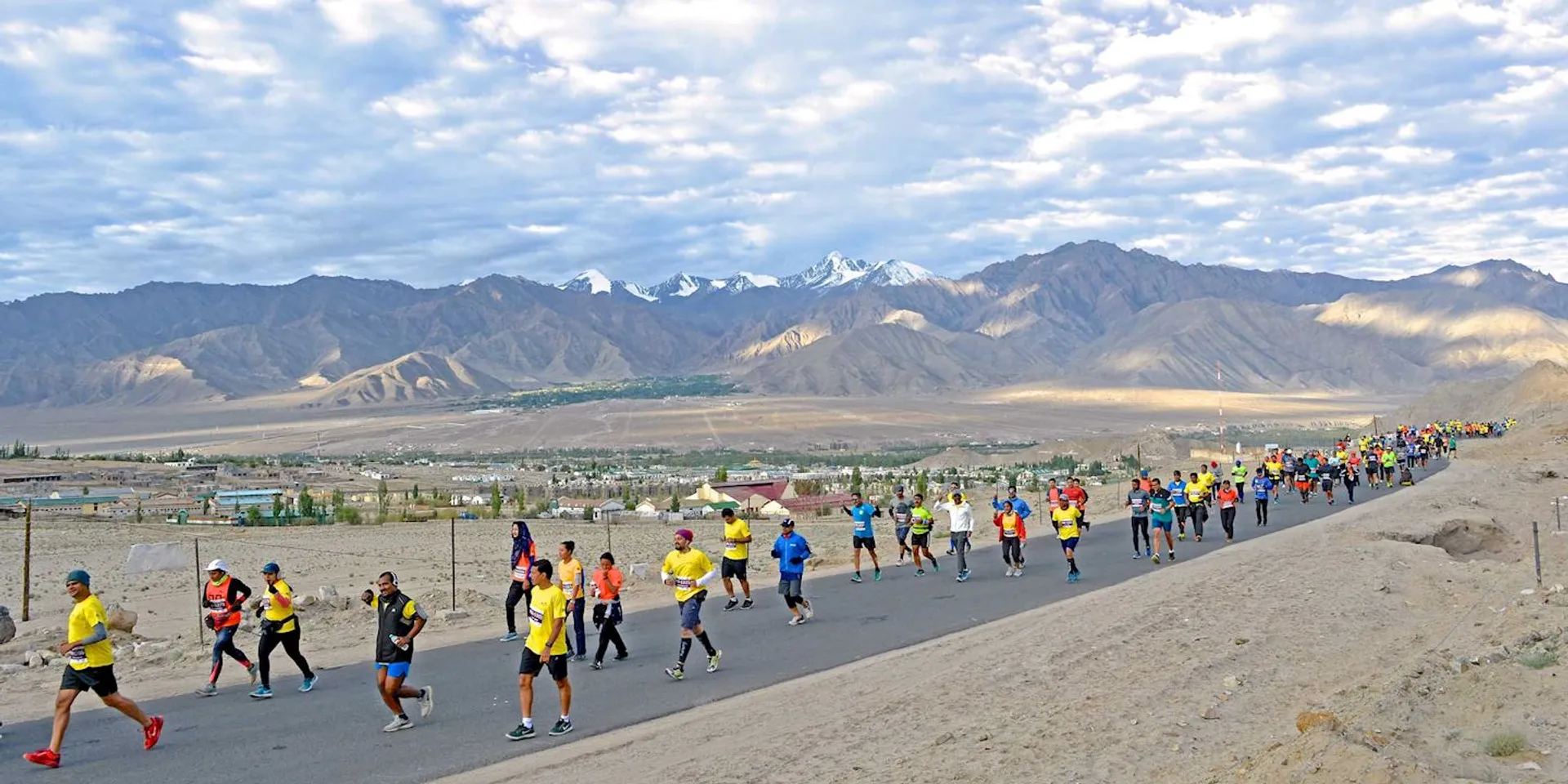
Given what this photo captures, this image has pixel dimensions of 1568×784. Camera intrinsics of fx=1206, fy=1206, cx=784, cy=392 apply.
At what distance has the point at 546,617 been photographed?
9891 millimetres

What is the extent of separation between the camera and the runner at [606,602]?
13.3 m

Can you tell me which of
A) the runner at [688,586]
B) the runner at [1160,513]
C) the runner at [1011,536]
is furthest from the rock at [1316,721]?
the runner at [1160,513]

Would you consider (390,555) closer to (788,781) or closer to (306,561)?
(306,561)

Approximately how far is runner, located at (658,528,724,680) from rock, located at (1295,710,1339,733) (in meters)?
5.93

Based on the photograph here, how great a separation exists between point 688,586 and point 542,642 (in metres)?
2.88

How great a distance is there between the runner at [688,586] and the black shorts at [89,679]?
5.05 metres

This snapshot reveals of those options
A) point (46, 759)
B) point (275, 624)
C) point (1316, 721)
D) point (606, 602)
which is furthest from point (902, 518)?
point (46, 759)

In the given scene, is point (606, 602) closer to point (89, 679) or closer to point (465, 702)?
point (465, 702)

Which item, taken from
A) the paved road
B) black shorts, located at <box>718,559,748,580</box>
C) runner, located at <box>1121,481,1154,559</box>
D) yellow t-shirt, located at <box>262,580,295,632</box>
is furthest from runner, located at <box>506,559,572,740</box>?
runner, located at <box>1121,481,1154,559</box>

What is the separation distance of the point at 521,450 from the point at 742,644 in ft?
336

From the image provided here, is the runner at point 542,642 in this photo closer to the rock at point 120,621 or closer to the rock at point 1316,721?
the rock at point 1316,721

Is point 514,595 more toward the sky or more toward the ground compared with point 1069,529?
more toward the ground

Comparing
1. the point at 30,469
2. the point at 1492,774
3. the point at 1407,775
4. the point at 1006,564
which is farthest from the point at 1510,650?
the point at 30,469

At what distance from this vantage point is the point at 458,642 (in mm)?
15648
